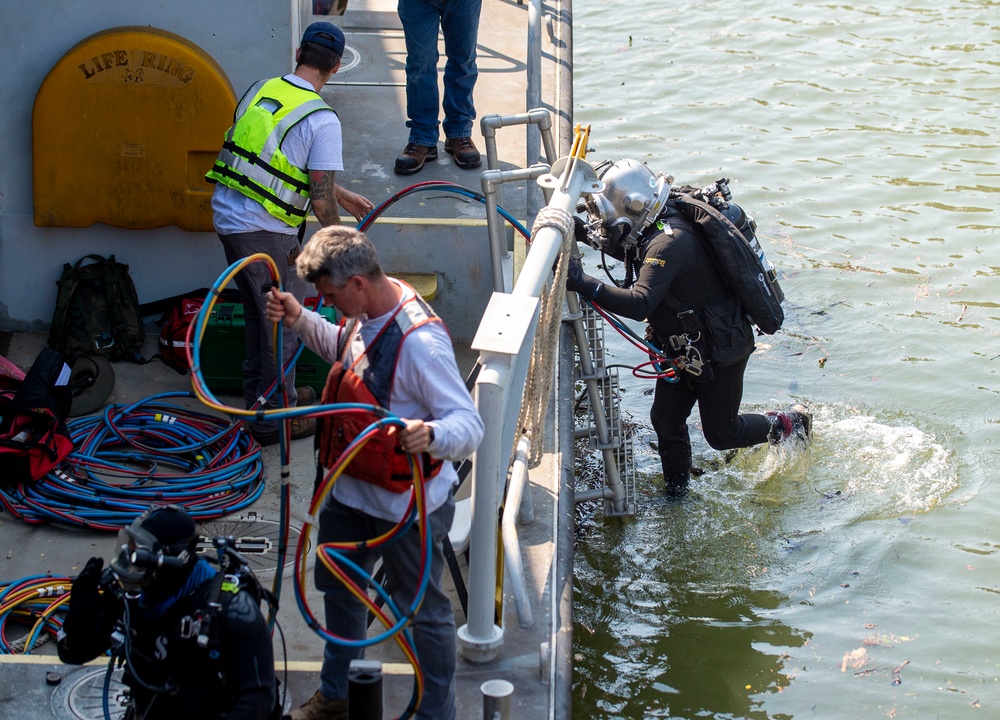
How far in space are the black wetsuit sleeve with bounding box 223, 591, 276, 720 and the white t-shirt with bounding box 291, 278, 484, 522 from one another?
0.46m

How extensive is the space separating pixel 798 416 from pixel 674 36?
881 centimetres

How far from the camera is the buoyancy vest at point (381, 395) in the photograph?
10.6ft

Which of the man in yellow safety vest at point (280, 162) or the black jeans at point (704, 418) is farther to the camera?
the black jeans at point (704, 418)

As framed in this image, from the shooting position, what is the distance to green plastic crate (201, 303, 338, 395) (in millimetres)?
5902

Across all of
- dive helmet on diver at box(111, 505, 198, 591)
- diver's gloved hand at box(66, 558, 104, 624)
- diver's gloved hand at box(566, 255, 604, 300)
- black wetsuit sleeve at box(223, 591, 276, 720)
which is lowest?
black wetsuit sleeve at box(223, 591, 276, 720)

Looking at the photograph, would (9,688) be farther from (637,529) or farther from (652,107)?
(652,107)

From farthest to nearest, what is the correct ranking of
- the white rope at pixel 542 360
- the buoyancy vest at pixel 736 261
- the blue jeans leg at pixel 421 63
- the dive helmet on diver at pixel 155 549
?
the blue jeans leg at pixel 421 63 → the buoyancy vest at pixel 736 261 → the white rope at pixel 542 360 → the dive helmet on diver at pixel 155 549

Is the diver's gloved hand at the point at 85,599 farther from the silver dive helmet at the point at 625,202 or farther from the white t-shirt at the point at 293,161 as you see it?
the silver dive helmet at the point at 625,202

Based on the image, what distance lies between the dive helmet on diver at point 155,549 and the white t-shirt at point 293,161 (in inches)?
91.4

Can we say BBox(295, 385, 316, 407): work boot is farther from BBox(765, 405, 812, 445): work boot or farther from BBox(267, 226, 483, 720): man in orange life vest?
BBox(765, 405, 812, 445): work boot

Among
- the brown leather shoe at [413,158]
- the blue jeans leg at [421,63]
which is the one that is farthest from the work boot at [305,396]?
the blue jeans leg at [421,63]

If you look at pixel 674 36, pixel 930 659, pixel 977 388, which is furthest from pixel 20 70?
pixel 674 36

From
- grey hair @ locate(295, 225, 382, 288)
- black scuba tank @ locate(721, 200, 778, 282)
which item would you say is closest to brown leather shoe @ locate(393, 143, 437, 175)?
black scuba tank @ locate(721, 200, 778, 282)

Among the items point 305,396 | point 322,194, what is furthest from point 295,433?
point 322,194
